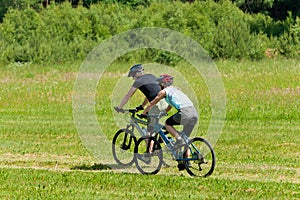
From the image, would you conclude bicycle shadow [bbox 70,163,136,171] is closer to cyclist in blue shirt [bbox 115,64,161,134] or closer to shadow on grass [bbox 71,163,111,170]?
shadow on grass [bbox 71,163,111,170]

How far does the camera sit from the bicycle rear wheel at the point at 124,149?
1348 cm

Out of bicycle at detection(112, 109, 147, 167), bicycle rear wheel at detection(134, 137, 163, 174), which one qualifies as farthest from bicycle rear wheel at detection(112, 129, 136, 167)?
bicycle rear wheel at detection(134, 137, 163, 174)

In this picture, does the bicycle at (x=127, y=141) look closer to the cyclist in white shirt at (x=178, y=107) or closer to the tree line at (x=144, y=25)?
the cyclist in white shirt at (x=178, y=107)

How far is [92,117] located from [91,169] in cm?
850

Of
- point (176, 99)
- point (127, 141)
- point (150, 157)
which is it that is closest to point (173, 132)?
point (176, 99)

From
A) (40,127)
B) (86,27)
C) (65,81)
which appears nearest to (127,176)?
(40,127)

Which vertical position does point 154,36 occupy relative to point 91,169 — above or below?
below

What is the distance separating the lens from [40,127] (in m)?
20.0

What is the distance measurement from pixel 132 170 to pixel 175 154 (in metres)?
1.29

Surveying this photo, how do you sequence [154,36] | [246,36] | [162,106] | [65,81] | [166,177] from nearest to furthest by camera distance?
[166,177]
[162,106]
[65,81]
[154,36]
[246,36]

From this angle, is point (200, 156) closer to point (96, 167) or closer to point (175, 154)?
point (175, 154)

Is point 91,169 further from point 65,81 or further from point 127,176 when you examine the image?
point 65,81

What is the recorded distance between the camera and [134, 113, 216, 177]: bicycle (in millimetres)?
11773

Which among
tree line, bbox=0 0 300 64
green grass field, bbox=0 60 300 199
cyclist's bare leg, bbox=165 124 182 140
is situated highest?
cyclist's bare leg, bbox=165 124 182 140
